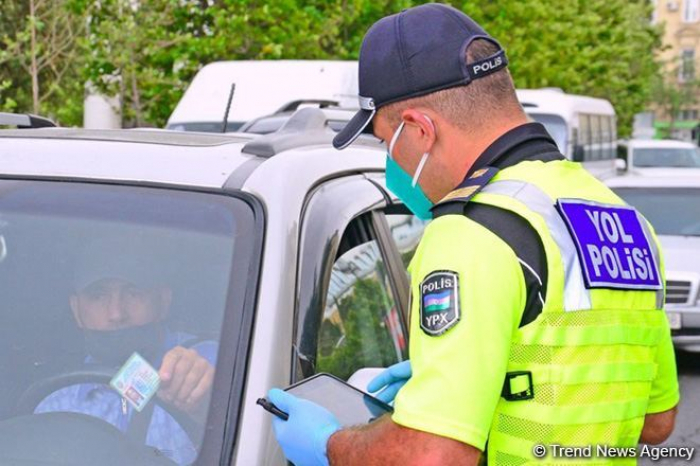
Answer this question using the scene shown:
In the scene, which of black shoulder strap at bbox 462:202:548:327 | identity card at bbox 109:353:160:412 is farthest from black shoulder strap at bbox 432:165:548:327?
identity card at bbox 109:353:160:412

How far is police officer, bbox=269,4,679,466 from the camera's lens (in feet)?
5.61

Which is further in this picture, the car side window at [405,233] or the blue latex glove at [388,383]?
the car side window at [405,233]

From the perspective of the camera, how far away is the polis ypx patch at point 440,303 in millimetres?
1713

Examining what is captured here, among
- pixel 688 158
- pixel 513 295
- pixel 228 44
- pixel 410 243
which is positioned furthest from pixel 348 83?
pixel 688 158

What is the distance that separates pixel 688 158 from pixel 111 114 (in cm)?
1182

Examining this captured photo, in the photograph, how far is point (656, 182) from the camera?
32.9 feet

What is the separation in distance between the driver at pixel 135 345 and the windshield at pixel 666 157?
19.6m

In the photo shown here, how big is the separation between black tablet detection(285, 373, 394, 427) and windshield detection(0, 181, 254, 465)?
0.20 metres

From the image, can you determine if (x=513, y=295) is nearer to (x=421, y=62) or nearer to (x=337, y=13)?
(x=421, y=62)

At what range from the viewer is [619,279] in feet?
6.29

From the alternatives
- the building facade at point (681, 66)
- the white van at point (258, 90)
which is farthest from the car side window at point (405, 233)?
the building facade at point (681, 66)

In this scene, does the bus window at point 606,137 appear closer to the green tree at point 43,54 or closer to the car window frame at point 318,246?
the green tree at point 43,54

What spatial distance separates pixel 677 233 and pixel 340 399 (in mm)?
8120

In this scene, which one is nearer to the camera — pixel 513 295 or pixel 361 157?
pixel 513 295
